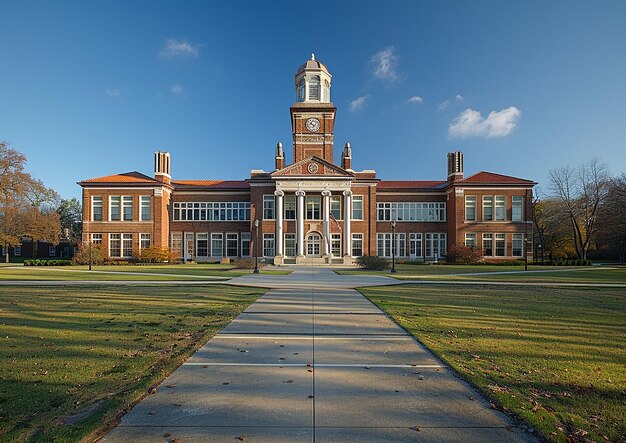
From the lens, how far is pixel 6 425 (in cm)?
367

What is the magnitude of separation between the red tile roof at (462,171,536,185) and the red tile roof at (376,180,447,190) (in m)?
4.20

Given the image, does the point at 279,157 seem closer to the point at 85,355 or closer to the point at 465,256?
the point at 465,256

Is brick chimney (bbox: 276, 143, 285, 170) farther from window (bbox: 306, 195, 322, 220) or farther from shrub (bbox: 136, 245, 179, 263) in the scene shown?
shrub (bbox: 136, 245, 179, 263)

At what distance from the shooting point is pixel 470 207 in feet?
165

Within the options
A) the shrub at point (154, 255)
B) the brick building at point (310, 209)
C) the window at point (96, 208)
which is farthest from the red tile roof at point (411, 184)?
the window at point (96, 208)

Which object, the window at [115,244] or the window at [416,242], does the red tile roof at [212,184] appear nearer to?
the window at [115,244]

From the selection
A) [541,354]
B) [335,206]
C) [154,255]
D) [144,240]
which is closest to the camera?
[541,354]

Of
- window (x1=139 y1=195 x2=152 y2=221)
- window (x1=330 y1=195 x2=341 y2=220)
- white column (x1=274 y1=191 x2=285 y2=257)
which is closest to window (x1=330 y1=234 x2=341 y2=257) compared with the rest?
window (x1=330 y1=195 x2=341 y2=220)

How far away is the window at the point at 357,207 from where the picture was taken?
163 feet

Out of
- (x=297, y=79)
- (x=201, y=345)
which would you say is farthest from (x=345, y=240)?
(x=201, y=345)

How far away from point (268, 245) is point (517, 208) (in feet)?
112

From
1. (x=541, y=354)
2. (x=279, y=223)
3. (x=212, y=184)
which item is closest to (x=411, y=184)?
(x=279, y=223)

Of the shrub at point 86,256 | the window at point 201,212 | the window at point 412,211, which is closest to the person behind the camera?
the shrub at point 86,256

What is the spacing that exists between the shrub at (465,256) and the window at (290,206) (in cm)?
2116
